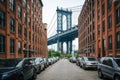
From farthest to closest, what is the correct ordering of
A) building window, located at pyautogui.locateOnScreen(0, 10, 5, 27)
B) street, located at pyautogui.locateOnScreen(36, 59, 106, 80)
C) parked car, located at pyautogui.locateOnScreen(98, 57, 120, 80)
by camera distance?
building window, located at pyautogui.locateOnScreen(0, 10, 5, 27), street, located at pyautogui.locateOnScreen(36, 59, 106, 80), parked car, located at pyautogui.locateOnScreen(98, 57, 120, 80)

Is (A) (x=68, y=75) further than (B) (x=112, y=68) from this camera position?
Yes

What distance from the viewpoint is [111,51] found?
32.1m

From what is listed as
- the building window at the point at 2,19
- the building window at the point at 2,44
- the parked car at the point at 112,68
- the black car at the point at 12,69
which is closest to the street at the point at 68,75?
the parked car at the point at 112,68

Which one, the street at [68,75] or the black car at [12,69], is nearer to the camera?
the black car at [12,69]

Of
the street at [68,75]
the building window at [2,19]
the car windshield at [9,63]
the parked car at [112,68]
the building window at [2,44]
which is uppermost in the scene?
the building window at [2,19]

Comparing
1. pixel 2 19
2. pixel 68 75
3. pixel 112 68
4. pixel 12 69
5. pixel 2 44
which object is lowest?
pixel 68 75

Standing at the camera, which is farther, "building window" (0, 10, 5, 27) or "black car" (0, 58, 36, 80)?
"building window" (0, 10, 5, 27)

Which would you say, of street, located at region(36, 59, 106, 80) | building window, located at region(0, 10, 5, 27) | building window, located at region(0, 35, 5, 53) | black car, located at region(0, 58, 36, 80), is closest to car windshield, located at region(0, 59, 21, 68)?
black car, located at region(0, 58, 36, 80)

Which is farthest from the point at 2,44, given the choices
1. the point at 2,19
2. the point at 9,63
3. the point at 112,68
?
the point at 112,68

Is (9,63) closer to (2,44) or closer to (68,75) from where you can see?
(68,75)

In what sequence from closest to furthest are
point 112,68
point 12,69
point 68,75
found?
point 12,69 < point 112,68 < point 68,75

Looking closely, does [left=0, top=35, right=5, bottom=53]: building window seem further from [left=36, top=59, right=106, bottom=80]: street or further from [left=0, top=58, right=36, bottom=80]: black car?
[left=0, top=58, right=36, bottom=80]: black car

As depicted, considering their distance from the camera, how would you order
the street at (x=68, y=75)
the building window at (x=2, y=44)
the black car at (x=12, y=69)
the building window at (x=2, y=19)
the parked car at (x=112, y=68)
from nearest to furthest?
the black car at (x=12, y=69), the parked car at (x=112, y=68), the street at (x=68, y=75), the building window at (x=2, y=44), the building window at (x=2, y=19)

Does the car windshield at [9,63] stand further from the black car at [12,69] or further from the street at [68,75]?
the street at [68,75]
